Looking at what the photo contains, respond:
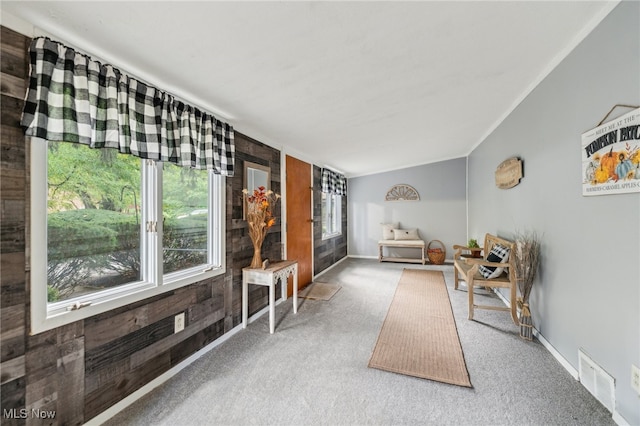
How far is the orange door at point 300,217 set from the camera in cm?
362

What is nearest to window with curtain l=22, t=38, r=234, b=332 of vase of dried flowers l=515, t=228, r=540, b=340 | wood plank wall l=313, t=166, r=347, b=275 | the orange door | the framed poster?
the orange door

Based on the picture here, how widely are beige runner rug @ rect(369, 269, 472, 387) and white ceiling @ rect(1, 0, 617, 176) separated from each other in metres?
2.25

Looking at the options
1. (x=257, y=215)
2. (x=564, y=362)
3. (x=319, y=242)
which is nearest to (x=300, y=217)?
(x=319, y=242)

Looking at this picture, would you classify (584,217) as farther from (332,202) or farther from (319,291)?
(332,202)

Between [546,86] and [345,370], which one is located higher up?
[546,86]

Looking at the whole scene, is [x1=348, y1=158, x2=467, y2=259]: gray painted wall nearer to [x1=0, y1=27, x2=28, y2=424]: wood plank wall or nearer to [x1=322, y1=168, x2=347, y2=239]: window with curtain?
[x1=322, y1=168, x2=347, y2=239]: window with curtain

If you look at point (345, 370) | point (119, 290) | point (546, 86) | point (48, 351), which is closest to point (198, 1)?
point (119, 290)

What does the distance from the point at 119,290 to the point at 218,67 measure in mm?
1596

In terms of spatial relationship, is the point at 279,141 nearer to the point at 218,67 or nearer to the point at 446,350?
the point at 218,67

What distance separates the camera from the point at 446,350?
7.03ft

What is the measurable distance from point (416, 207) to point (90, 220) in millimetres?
5873

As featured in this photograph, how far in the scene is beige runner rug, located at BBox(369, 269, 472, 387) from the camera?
1877 millimetres

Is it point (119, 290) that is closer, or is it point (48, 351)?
point (48, 351)

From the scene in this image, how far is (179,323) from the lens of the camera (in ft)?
6.33
